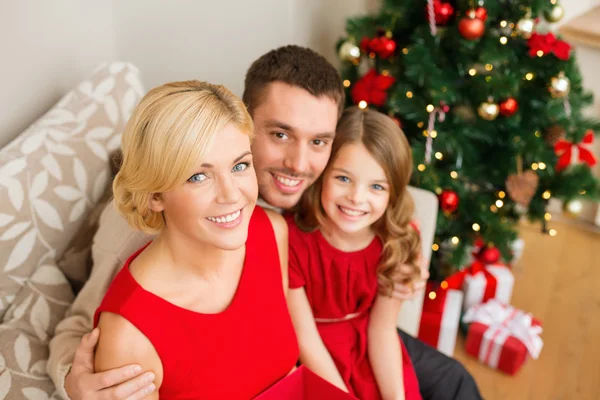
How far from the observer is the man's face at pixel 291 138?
1320mm

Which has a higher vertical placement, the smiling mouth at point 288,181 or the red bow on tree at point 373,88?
the red bow on tree at point 373,88

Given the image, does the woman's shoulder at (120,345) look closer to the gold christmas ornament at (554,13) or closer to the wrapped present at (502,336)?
Answer: the wrapped present at (502,336)

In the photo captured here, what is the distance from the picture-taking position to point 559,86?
1979mm

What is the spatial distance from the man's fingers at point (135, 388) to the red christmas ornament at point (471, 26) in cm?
147

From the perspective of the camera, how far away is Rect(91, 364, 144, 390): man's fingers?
3.17 ft

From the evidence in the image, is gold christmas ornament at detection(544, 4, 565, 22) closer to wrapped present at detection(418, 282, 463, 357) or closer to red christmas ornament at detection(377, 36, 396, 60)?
red christmas ornament at detection(377, 36, 396, 60)

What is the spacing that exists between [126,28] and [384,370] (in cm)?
160

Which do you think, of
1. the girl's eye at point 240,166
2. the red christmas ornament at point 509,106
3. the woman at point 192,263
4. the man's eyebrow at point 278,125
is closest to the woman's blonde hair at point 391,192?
the man's eyebrow at point 278,125

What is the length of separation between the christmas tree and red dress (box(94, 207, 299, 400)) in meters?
0.96

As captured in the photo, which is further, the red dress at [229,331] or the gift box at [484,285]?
the gift box at [484,285]

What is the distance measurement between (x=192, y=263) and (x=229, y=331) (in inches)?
6.1

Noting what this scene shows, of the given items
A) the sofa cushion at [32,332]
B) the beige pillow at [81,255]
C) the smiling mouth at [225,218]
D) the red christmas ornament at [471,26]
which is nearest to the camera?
the smiling mouth at [225,218]

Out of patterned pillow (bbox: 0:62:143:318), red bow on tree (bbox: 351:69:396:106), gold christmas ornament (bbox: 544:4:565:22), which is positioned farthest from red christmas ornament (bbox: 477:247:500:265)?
patterned pillow (bbox: 0:62:143:318)

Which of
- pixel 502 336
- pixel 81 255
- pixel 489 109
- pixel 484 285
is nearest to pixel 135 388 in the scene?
pixel 81 255
